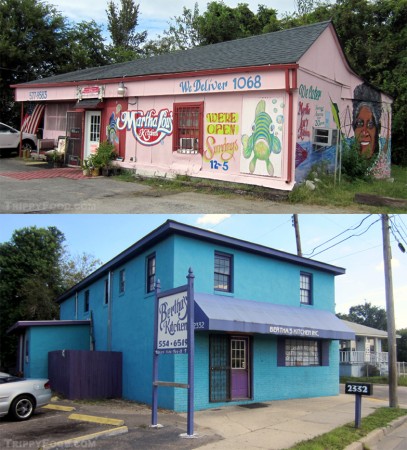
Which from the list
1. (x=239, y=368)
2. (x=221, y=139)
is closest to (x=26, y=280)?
(x=221, y=139)

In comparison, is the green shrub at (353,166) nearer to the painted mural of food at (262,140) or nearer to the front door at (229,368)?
the painted mural of food at (262,140)

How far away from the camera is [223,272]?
47.2ft

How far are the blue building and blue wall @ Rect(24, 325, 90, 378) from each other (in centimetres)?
235

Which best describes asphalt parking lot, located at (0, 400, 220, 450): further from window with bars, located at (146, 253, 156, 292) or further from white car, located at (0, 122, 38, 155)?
white car, located at (0, 122, 38, 155)

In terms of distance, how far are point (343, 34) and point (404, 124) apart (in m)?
8.68

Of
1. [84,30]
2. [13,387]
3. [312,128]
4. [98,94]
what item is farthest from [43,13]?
[13,387]

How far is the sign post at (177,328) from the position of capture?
914 centimetres

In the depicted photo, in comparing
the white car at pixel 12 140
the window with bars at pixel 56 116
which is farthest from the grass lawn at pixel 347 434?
the white car at pixel 12 140

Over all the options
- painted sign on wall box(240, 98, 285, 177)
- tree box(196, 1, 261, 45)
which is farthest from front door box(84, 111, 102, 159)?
tree box(196, 1, 261, 45)

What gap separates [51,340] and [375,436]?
13547 millimetres

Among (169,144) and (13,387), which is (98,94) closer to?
(169,144)

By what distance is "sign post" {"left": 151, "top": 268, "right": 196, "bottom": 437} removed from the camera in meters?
9.14

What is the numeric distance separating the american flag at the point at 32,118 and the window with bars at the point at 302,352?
17468 mm

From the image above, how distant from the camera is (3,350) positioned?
35625 millimetres
